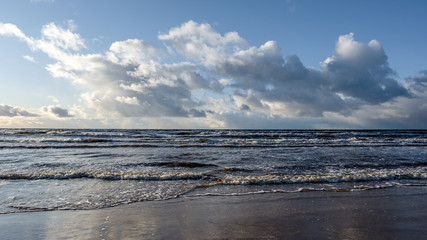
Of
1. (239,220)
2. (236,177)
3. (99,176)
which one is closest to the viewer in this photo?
(239,220)

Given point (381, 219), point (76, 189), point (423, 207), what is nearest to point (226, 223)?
point (381, 219)

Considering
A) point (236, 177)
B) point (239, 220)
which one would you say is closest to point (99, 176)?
point (236, 177)

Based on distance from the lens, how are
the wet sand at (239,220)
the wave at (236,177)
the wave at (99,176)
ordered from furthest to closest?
the wave at (99,176) < the wave at (236,177) < the wet sand at (239,220)

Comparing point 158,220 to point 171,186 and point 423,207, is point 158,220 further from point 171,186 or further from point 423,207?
point 423,207

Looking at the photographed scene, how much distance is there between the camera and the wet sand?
4559 mm

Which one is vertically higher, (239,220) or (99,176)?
(239,220)

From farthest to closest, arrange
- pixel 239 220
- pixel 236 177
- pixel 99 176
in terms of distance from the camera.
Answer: pixel 99 176 → pixel 236 177 → pixel 239 220

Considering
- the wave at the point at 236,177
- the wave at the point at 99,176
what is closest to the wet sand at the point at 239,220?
the wave at the point at 236,177

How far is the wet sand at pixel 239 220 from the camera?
4.56 metres

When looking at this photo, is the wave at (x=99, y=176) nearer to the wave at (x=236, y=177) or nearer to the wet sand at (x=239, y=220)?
the wave at (x=236, y=177)

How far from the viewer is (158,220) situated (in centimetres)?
528

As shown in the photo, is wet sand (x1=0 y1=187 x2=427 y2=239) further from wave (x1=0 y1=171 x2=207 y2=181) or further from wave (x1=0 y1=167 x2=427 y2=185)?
wave (x1=0 y1=171 x2=207 y2=181)

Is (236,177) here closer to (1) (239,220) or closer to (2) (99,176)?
(1) (239,220)

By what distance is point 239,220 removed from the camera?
5.23 m
